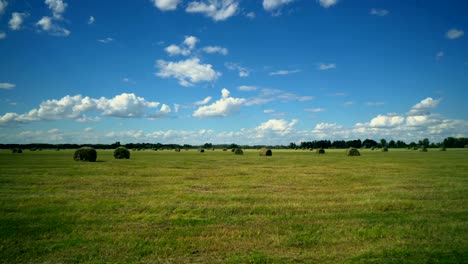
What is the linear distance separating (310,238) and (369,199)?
6.37 meters

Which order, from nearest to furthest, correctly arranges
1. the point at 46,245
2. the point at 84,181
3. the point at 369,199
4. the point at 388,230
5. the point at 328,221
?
the point at 46,245 → the point at 388,230 → the point at 328,221 → the point at 369,199 → the point at 84,181

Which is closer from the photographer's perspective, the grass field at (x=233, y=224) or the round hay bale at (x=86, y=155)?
the grass field at (x=233, y=224)

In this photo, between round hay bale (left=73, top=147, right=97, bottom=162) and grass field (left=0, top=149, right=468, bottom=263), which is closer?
grass field (left=0, top=149, right=468, bottom=263)

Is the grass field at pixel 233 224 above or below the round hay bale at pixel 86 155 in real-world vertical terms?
below

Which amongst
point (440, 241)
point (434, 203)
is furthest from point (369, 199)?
point (440, 241)

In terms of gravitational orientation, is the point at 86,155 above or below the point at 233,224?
above

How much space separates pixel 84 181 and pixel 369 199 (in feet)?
Result: 50.7

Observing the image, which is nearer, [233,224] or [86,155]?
[233,224]

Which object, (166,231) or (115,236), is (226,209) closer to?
(166,231)

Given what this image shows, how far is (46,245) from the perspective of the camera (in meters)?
7.49

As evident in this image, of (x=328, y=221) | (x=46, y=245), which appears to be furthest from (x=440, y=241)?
(x=46, y=245)

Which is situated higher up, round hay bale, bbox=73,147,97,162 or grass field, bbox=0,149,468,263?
round hay bale, bbox=73,147,97,162

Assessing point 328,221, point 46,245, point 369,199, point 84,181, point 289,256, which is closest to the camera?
point 289,256

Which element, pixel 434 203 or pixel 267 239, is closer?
pixel 267 239
